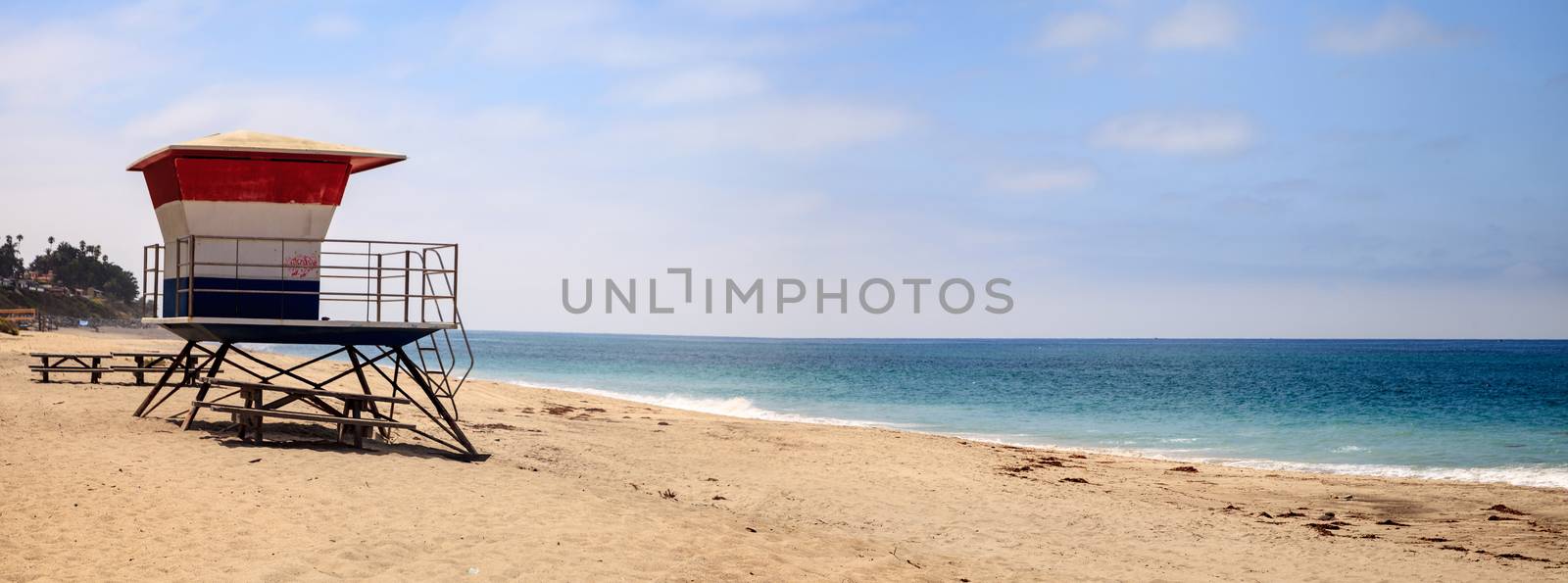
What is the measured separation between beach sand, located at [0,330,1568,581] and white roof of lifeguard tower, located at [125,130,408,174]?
354 cm

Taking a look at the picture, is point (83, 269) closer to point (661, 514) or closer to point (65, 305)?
point (65, 305)

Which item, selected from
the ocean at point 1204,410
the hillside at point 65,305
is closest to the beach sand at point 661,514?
the ocean at point 1204,410

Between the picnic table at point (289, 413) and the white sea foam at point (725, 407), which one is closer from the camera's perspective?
the picnic table at point (289, 413)

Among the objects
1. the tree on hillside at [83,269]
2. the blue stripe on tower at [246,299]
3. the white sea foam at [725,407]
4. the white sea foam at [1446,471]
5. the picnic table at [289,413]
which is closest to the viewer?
the picnic table at [289,413]

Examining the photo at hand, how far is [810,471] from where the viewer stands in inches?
635

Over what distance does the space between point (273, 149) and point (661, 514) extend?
6.91 metres

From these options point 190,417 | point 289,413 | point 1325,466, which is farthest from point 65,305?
point 1325,466

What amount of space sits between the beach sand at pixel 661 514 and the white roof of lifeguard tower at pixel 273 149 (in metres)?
3.54

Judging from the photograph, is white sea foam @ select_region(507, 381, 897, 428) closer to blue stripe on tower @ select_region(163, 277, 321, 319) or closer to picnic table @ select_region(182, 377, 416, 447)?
picnic table @ select_region(182, 377, 416, 447)

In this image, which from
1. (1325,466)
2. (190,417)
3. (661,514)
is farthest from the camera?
(1325,466)

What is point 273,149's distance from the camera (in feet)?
44.2

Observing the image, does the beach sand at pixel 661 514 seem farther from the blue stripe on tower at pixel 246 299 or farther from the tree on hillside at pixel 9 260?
the tree on hillside at pixel 9 260

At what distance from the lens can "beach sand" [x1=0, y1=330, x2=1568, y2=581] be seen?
348 inches

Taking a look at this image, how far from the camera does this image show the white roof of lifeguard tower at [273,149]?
1334cm
